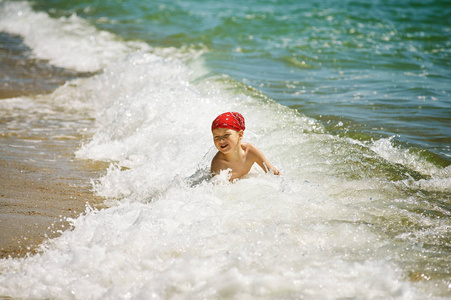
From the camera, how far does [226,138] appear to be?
4.75m

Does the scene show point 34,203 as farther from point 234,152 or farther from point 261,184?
point 261,184

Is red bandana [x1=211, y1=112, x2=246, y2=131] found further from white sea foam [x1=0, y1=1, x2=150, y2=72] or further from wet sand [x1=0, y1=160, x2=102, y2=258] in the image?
white sea foam [x1=0, y1=1, x2=150, y2=72]

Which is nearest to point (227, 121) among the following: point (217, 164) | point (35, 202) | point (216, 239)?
point (217, 164)

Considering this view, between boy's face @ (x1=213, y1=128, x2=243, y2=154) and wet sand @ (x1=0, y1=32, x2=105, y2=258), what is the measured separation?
141cm

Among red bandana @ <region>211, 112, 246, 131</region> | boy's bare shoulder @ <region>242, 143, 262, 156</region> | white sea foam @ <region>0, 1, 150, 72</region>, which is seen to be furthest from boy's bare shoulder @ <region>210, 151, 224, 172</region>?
white sea foam @ <region>0, 1, 150, 72</region>

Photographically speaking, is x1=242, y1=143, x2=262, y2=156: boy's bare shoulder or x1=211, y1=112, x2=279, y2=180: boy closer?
x1=211, y1=112, x2=279, y2=180: boy

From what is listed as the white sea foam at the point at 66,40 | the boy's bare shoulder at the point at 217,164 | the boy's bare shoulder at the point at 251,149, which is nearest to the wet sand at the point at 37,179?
the boy's bare shoulder at the point at 217,164

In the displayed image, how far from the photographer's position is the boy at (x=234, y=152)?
15.5ft

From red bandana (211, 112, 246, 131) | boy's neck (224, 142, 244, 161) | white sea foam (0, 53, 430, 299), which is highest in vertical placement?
red bandana (211, 112, 246, 131)

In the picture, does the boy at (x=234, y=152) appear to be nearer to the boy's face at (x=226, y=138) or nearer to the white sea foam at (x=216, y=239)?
the boy's face at (x=226, y=138)

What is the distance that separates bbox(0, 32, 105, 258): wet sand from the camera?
396 centimetres

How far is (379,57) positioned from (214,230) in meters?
9.92

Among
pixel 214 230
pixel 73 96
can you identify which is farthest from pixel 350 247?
pixel 73 96

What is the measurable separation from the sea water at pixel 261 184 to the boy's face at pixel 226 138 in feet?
1.13
